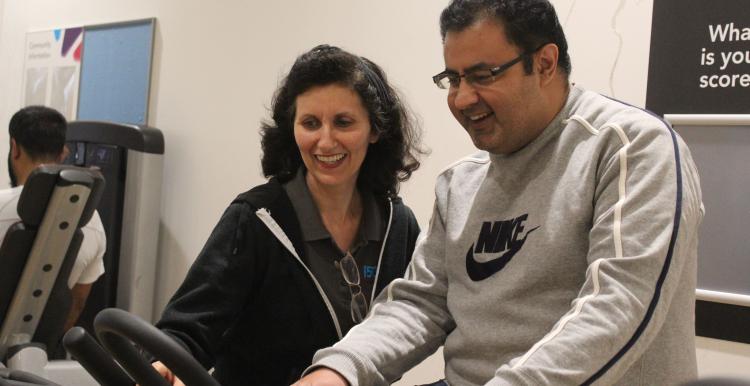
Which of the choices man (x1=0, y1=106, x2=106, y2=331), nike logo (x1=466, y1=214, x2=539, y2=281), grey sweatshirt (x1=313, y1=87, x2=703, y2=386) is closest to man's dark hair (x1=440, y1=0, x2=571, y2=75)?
grey sweatshirt (x1=313, y1=87, x2=703, y2=386)

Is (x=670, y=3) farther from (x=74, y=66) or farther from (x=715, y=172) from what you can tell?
(x=74, y=66)

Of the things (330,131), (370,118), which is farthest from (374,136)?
(330,131)

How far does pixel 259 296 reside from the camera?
1.70 m

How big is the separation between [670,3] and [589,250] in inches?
59.2

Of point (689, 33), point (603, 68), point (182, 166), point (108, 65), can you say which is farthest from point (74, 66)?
point (689, 33)

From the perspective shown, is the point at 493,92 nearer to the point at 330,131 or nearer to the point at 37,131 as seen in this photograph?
the point at 330,131

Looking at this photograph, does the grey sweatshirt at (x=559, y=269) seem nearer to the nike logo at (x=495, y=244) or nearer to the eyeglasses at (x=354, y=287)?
the nike logo at (x=495, y=244)

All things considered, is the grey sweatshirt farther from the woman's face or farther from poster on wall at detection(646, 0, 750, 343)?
poster on wall at detection(646, 0, 750, 343)

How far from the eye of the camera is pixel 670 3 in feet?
8.00

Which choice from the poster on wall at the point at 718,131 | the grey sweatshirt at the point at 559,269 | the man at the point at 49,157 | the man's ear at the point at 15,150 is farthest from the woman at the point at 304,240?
the man's ear at the point at 15,150

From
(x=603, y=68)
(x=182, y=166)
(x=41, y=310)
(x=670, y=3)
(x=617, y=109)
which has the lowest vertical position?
(x=41, y=310)

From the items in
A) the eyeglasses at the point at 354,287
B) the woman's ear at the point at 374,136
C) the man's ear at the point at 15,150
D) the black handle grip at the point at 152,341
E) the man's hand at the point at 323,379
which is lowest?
the man's hand at the point at 323,379

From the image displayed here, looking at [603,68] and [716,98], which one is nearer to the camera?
[716,98]

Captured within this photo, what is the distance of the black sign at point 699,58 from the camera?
229 cm
